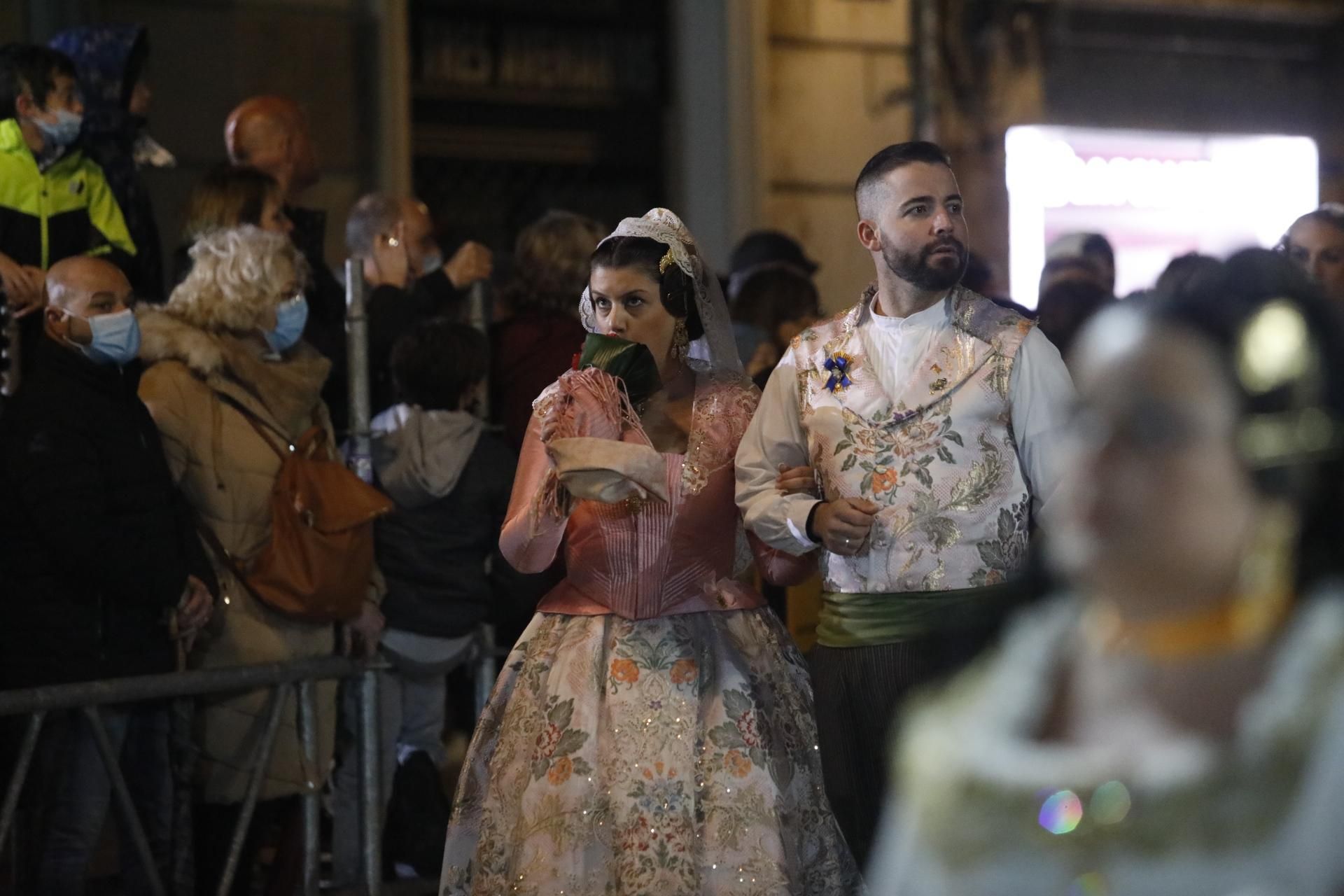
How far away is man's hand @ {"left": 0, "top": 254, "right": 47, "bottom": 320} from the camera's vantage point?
17.2 ft

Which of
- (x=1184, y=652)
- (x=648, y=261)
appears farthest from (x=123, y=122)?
(x=1184, y=652)

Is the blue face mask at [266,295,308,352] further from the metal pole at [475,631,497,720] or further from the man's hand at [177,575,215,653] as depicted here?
the metal pole at [475,631,497,720]

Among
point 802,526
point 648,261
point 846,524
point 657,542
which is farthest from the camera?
point 648,261

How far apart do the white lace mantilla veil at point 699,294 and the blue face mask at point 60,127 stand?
6.21ft

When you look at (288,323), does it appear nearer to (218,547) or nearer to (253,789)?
(218,547)

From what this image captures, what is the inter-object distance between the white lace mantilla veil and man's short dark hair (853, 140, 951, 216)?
0.46m

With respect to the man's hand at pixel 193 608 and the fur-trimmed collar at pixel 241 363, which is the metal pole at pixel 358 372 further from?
the man's hand at pixel 193 608

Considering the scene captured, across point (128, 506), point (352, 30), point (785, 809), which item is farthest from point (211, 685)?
point (352, 30)

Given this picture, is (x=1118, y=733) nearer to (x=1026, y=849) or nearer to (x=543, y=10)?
(x=1026, y=849)

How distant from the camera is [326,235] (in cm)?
863

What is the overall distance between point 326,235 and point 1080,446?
7.37 metres

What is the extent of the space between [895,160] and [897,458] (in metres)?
0.68

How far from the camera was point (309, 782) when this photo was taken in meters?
5.33

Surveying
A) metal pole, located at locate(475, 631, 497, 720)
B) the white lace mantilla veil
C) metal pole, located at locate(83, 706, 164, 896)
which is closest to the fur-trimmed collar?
metal pole, located at locate(475, 631, 497, 720)
